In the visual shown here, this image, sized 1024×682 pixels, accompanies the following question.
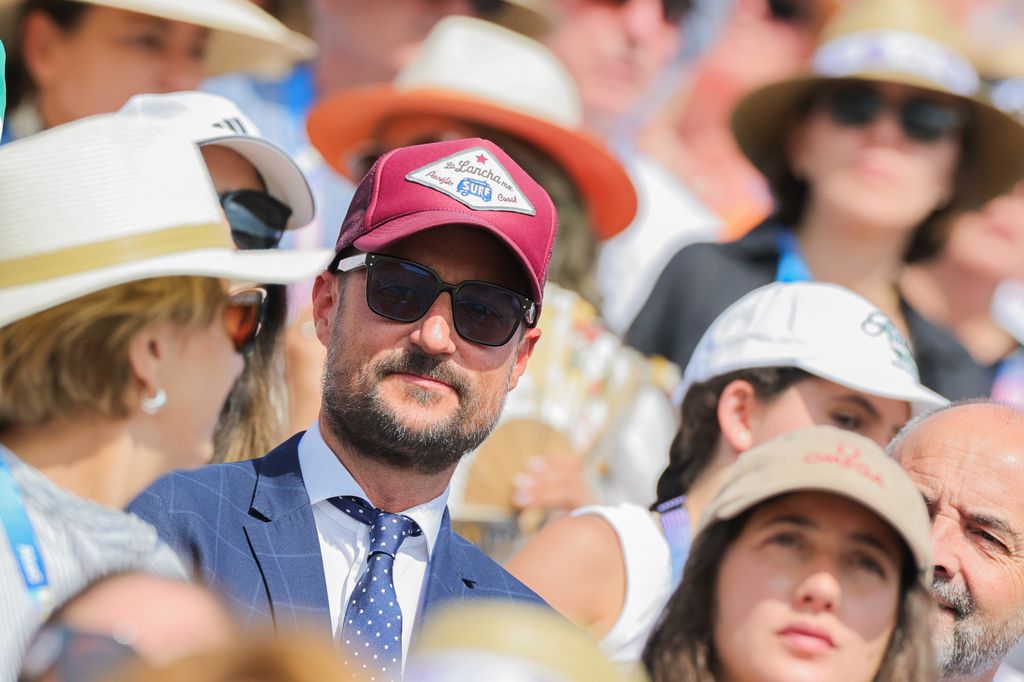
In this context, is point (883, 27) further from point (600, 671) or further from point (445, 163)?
point (600, 671)

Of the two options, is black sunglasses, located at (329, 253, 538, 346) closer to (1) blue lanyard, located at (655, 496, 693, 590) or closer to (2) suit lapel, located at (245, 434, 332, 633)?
(2) suit lapel, located at (245, 434, 332, 633)

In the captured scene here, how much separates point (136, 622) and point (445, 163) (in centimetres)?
142

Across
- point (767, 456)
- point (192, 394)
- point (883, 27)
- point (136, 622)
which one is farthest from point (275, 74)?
point (136, 622)

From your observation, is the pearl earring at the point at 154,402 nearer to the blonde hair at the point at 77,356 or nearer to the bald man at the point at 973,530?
the blonde hair at the point at 77,356

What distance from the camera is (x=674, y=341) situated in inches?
205

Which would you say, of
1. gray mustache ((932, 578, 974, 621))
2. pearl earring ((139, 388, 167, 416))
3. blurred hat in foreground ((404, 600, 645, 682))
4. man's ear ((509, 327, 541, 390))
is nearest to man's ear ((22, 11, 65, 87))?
pearl earring ((139, 388, 167, 416))

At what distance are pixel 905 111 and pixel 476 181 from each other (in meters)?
3.26

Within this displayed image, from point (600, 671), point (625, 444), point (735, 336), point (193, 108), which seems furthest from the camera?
point (625, 444)

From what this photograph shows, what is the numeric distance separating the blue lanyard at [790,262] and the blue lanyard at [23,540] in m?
3.63

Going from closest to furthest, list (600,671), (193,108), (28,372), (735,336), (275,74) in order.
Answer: (600,671), (28,372), (193,108), (735,336), (275,74)

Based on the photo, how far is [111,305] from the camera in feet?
8.93

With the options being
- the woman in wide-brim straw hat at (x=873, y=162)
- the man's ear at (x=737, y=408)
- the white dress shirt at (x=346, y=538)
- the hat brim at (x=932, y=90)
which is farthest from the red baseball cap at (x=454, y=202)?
the hat brim at (x=932, y=90)

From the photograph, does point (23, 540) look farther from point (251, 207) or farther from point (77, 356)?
point (251, 207)

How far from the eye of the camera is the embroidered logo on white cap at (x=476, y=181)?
8.80 ft
